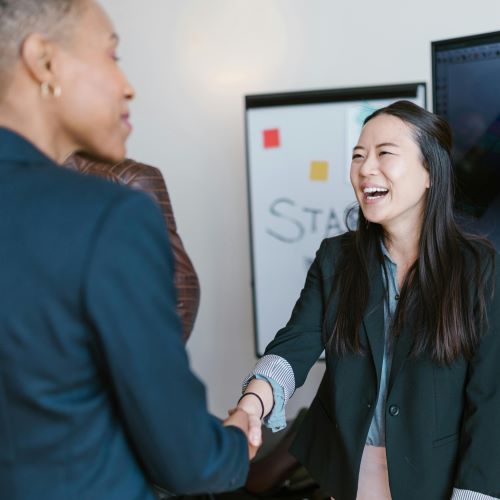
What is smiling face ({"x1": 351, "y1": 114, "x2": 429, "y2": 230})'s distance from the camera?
1.60 metres

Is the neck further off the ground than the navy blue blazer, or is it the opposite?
the neck

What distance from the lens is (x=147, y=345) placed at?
801 millimetres

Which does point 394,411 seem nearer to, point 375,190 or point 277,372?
point 277,372

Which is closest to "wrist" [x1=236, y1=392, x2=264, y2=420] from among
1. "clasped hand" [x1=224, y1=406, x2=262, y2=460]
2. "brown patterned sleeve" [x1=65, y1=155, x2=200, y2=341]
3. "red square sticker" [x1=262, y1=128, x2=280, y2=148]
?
"clasped hand" [x1=224, y1=406, x2=262, y2=460]

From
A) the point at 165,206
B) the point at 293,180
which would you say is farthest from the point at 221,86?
the point at 165,206

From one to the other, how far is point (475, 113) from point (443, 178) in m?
0.55

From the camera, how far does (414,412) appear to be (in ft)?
4.84

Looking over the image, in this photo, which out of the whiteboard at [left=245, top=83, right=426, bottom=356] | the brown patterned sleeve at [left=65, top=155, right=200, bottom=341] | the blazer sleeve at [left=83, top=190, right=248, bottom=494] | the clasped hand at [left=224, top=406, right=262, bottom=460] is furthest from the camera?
the whiteboard at [left=245, top=83, right=426, bottom=356]

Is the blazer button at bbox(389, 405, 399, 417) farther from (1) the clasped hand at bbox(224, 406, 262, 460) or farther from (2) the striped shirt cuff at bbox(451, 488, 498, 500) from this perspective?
(1) the clasped hand at bbox(224, 406, 262, 460)

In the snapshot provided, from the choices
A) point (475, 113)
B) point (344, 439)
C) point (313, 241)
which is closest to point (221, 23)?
point (313, 241)

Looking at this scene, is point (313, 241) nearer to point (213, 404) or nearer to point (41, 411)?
point (213, 404)

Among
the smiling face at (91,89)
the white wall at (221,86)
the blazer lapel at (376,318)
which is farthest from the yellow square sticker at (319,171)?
the smiling face at (91,89)

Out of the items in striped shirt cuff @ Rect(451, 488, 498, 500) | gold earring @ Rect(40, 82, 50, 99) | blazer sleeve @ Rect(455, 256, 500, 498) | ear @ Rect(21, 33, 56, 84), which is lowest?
striped shirt cuff @ Rect(451, 488, 498, 500)

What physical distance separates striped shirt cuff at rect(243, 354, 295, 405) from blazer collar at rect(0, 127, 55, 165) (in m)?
0.90
